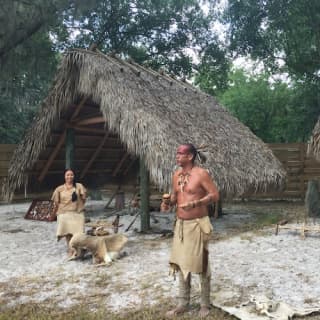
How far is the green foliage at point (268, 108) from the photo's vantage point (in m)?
17.0

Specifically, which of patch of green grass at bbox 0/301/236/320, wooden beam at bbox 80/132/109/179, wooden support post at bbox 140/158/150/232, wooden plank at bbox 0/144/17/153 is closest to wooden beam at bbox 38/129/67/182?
wooden beam at bbox 80/132/109/179

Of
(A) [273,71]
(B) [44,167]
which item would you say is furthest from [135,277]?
(A) [273,71]

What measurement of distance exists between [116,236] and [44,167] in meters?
4.06

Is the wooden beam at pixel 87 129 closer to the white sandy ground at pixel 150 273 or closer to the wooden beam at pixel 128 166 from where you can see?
the wooden beam at pixel 128 166

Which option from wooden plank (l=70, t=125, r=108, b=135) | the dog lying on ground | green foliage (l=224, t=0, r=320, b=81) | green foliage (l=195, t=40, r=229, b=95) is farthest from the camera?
green foliage (l=195, t=40, r=229, b=95)

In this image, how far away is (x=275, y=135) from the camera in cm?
1873

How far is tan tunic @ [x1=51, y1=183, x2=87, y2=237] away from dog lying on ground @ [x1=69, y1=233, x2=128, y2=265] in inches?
11.1

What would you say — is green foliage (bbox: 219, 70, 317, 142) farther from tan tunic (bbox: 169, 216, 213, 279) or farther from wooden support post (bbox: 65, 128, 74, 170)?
tan tunic (bbox: 169, 216, 213, 279)

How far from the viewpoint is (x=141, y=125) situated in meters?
7.32

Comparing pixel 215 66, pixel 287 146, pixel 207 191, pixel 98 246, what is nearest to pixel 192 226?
pixel 207 191

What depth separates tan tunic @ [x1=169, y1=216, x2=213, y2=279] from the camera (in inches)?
156

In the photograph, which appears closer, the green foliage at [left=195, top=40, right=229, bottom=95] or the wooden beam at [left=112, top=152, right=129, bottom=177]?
the wooden beam at [left=112, top=152, right=129, bottom=177]

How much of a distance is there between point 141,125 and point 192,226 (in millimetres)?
3550

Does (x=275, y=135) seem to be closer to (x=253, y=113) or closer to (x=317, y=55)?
(x=253, y=113)
